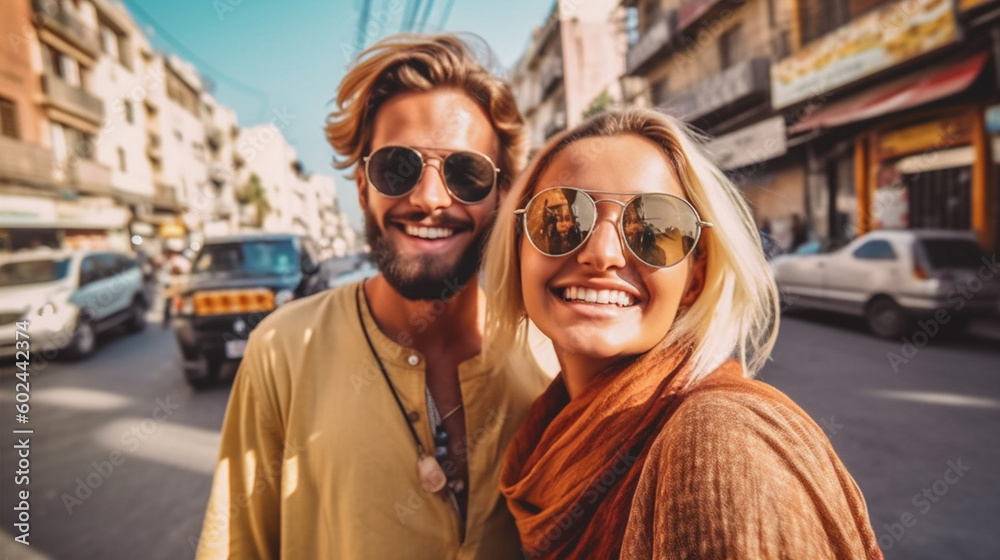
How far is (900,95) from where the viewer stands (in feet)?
34.2

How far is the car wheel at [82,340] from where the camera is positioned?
7.96 m

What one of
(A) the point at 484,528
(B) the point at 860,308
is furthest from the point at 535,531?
(B) the point at 860,308

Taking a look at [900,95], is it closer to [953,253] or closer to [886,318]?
[953,253]

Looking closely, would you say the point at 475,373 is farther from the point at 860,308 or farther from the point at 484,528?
the point at 860,308

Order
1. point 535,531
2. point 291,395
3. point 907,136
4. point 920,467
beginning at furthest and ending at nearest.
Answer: point 907,136 → point 920,467 → point 291,395 → point 535,531

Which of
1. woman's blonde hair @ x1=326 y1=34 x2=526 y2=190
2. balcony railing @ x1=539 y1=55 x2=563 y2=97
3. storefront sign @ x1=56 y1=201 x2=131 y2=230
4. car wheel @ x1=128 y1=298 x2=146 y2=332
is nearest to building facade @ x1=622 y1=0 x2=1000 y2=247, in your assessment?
woman's blonde hair @ x1=326 y1=34 x2=526 y2=190

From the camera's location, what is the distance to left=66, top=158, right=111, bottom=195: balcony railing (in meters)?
19.8

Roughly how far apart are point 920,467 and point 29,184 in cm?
2287

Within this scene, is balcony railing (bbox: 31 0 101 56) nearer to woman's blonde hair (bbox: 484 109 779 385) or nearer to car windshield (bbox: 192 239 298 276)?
car windshield (bbox: 192 239 298 276)

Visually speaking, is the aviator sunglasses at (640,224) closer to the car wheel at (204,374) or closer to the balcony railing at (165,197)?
the car wheel at (204,374)

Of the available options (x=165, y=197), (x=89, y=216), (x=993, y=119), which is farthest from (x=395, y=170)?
(x=165, y=197)

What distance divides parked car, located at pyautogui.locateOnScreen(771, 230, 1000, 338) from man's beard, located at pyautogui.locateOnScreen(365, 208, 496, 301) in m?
6.66

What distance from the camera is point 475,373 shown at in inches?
58.7

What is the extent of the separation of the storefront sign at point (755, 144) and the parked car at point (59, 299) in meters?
14.4
